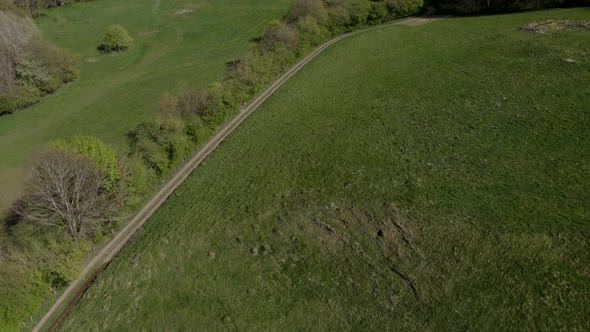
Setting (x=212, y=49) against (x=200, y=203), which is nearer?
(x=200, y=203)

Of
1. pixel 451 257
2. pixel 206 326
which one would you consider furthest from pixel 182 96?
pixel 451 257

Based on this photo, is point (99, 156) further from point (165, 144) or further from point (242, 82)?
point (242, 82)

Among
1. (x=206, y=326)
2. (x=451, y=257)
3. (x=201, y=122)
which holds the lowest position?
(x=206, y=326)

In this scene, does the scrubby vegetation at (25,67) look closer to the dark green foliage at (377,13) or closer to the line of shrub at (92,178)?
the line of shrub at (92,178)

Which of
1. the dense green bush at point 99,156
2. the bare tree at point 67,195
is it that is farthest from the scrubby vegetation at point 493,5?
the bare tree at point 67,195

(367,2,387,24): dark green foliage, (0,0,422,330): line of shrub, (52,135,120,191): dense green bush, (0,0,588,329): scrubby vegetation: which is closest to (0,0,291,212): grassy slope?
(0,0,588,329): scrubby vegetation

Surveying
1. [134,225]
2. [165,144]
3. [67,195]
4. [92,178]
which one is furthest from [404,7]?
[67,195]

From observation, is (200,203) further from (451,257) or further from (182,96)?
(451,257)
